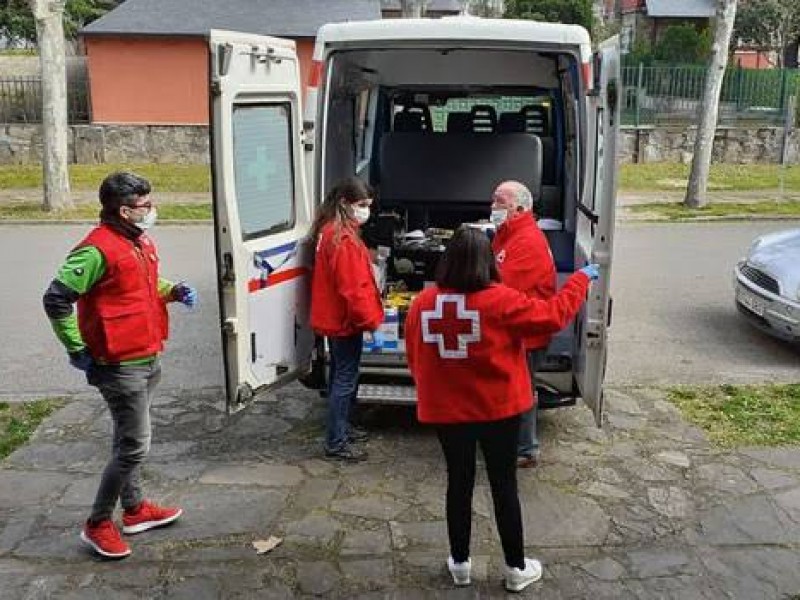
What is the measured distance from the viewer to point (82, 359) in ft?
12.7

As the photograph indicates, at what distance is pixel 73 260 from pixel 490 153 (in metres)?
3.77

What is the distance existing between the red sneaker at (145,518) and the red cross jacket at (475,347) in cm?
155

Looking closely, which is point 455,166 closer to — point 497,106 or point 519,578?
point 497,106

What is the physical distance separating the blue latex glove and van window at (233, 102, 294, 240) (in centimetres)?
118

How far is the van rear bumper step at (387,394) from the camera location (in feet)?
17.6

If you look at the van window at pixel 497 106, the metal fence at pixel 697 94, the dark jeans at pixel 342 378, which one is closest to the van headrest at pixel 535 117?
the van window at pixel 497 106

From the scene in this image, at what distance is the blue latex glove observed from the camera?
3.83 metres

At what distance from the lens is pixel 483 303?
142 inches

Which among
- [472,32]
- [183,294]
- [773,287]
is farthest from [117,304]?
[773,287]

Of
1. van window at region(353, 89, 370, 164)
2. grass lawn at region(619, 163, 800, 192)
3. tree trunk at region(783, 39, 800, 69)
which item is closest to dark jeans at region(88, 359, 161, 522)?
van window at region(353, 89, 370, 164)

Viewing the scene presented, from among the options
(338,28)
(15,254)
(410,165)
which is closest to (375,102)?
(410,165)

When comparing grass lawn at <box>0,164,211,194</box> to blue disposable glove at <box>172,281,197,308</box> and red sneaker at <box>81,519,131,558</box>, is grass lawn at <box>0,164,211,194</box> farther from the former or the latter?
red sneaker at <box>81,519,131,558</box>

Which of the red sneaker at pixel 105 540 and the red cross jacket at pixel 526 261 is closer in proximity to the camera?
the red sneaker at pixel 105 540

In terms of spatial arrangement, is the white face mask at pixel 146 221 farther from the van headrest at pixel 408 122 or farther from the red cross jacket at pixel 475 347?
the van headrest at pixel 408 122
